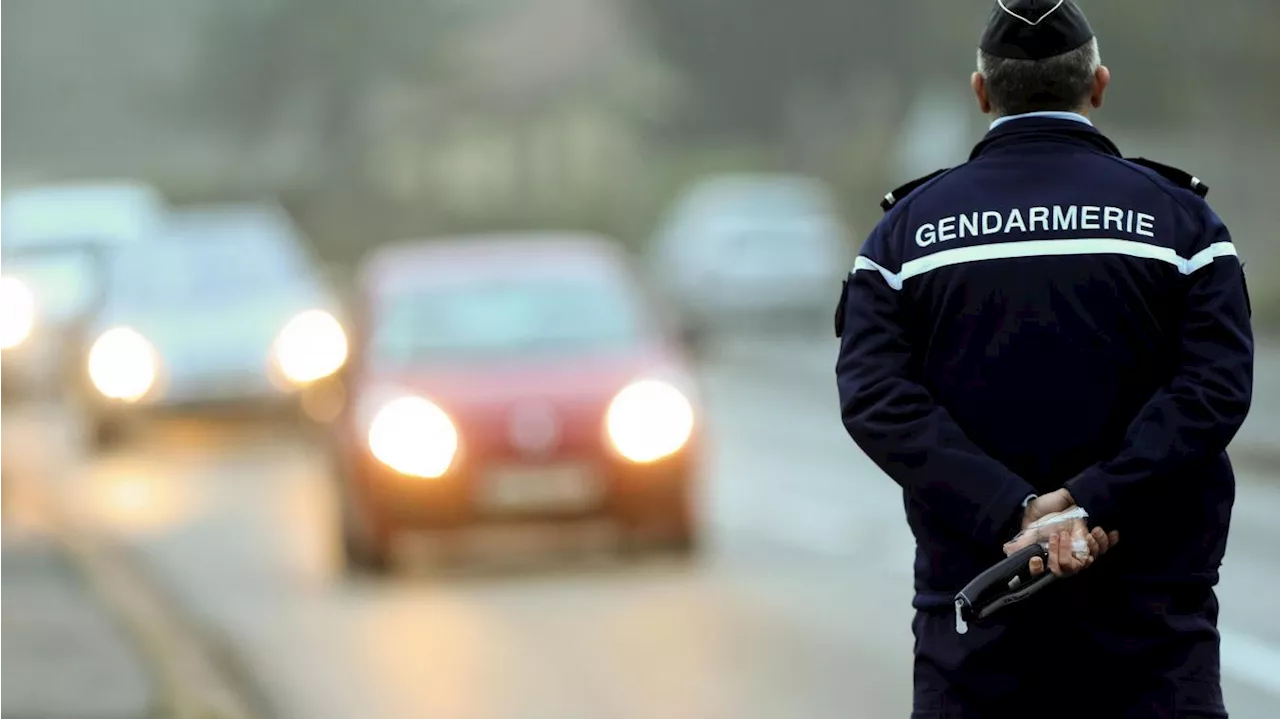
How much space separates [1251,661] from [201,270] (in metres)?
13.3

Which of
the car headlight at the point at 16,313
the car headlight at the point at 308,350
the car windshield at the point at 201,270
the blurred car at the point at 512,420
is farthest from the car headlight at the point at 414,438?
the car headlight at the point at 16,313

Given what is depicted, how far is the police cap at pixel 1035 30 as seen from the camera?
14.9ft

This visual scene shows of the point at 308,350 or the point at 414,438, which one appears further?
the point at 308,350

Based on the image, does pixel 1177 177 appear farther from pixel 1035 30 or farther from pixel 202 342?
pixel 202 342

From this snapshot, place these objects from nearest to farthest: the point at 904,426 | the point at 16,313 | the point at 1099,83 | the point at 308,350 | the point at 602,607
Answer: the point at 904,426 < the point at 1099,83 < the point at 602,607 < the point at 308,350 < the point at 16,313

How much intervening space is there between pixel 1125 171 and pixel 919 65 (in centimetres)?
5912

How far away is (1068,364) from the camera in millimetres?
4418

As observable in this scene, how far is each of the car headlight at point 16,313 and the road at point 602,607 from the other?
24.8 feet

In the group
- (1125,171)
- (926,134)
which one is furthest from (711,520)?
(926,134)

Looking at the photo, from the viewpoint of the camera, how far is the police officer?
4398 millimetres

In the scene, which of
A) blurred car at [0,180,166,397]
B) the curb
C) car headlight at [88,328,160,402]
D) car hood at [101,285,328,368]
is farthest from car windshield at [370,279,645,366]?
blurred car at [0,180,166,397]

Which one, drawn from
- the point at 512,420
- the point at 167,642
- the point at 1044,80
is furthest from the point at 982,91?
the point at 512,420

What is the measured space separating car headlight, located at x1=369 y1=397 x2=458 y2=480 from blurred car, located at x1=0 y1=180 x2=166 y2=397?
11760mm

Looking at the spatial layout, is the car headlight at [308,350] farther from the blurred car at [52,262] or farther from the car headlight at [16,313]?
the car headlight at [16,313]
